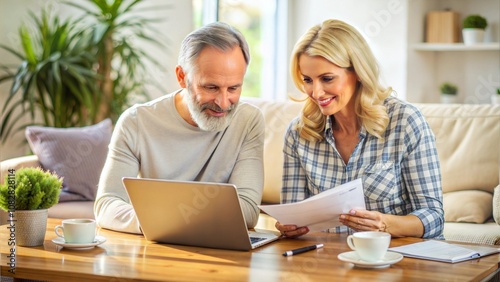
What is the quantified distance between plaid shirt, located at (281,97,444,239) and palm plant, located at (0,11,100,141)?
83.8 inches

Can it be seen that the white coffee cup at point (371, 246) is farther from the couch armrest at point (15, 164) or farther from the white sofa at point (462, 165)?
the couch armrest at point (15, 164)

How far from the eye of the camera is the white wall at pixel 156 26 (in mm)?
4309

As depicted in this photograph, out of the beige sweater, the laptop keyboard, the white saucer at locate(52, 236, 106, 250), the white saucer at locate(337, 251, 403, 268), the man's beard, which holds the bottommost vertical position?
the laptop keyboard

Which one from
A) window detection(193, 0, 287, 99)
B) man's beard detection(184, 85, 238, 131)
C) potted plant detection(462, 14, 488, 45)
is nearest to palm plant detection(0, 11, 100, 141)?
window detection(193, 0, 287, 99)

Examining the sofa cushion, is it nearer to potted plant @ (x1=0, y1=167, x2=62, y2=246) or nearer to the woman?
the woman

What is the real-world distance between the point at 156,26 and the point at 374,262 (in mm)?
3699

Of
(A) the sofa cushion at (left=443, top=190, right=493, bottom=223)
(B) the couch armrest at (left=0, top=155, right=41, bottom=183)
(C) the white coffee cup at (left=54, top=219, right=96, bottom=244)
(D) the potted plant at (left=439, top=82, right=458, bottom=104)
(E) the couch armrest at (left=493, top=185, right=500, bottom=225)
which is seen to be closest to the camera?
(C) the white coffee cup at (left=54, top=219, right=96, bottom=244)

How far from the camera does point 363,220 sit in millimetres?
1925

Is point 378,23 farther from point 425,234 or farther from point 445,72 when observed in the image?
point 425,234

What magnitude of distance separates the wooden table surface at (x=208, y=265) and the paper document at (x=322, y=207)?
70 mm

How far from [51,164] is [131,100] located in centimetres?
122

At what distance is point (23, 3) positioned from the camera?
14.4 feet

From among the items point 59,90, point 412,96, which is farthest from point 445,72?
point 59,90

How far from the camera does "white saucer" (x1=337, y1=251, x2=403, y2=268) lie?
1605 mm
